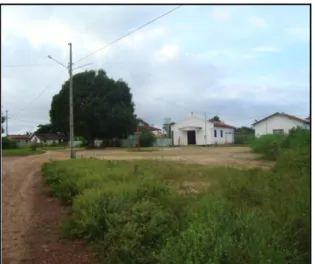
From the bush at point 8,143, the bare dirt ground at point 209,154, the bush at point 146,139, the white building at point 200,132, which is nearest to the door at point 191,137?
the white building at point 200,132

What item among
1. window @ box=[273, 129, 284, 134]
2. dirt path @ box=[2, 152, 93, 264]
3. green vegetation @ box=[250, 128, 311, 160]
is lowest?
dirt path @ box=[2, 152, 93, 264]

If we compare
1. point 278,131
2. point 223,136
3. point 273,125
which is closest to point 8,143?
point 223,136

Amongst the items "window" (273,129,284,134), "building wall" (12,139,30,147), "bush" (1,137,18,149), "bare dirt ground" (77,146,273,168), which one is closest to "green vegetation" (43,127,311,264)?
"window" (273,129,284,134)

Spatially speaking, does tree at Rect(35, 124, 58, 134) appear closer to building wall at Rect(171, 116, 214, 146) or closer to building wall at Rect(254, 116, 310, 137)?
building wall at Rect(171, 116, 214, 146)

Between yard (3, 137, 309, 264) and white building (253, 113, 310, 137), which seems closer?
yard (3, 137, 309, 264)

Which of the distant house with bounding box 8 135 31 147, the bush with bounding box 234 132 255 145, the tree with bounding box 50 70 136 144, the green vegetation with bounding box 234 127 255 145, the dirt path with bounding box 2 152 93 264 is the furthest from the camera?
the tree with bounding box 50 70 136 144

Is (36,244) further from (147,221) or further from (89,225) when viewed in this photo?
(147,221)

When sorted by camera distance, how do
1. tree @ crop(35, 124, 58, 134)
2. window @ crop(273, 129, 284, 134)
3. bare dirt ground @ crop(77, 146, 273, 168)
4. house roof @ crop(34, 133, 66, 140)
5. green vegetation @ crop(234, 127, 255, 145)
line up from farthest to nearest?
bare dirt ground @ crop(77, 146, 273, 168), house roof @ crop(34, 133, 66, 140), tree @ crop(35, 124, 58, 134), window @ crop(273, 129, 284, 134), green vegetation @ crop(234, 127, 255, 145)
